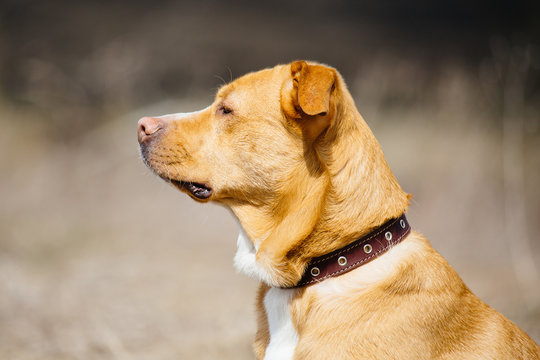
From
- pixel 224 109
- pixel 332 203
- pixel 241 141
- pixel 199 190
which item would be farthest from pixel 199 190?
pixel 332 203

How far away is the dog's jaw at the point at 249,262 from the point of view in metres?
2.79

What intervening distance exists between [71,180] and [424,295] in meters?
7.63

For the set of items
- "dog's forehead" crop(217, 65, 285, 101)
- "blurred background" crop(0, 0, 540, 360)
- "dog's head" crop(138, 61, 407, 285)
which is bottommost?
"blurred background" crop(0, 0, 540, 360)

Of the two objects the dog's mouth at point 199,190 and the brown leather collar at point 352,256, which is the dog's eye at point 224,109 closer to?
the dog's mouth at point 199,190

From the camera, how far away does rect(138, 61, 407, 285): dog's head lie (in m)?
2.71

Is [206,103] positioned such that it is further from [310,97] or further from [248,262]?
[310,97]

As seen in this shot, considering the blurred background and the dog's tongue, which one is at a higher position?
the dog's tongue

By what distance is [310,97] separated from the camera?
259 cm

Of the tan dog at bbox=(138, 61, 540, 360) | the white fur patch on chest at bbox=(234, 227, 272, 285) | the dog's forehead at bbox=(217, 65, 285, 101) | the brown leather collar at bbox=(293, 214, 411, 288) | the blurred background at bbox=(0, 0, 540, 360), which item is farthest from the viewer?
the blurred background at bbox=(0, 0, 540, 360)

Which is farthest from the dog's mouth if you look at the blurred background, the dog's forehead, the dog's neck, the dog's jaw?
the blurred background

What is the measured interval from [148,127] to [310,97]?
3.24 ft

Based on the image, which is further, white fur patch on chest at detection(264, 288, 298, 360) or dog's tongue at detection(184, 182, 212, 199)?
dog's tongue at detection(184, 182, 212, 199)

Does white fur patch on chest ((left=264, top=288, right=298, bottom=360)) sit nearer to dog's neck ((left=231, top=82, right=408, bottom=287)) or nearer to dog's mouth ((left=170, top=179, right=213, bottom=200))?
dog's neck ((left=231, top=82, right=408, bottom=287))

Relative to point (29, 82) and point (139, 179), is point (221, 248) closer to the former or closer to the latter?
point (139, 179)
